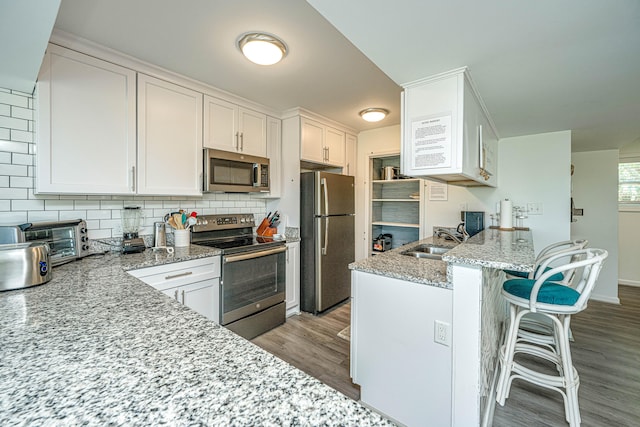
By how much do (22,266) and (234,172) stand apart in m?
1.69

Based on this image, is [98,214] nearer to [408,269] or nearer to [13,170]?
[13,170]

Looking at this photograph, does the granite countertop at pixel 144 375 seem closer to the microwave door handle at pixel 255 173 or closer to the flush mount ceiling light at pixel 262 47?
→ the flush mount ceiling light at pixel 262 47

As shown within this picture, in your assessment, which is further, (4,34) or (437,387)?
(437,387)

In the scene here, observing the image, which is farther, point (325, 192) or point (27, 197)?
point (325, 192)

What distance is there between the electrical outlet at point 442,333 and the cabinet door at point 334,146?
2451 mm

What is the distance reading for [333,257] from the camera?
3.29 metres

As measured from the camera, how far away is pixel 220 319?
90.5 inches

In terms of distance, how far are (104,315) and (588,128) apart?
162 inches

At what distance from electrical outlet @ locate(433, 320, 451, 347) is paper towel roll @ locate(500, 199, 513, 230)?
82.0 inches

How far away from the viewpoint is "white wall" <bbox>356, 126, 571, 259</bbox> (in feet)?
9.63

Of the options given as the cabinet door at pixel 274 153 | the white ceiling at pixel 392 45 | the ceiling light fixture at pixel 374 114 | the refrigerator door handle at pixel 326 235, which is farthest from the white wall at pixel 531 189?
the cabinet door at pixel 274 153

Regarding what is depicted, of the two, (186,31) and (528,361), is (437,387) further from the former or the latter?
(186,31)

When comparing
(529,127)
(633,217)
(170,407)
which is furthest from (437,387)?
(633,217)

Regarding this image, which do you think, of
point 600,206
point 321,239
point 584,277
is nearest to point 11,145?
point 321,239
